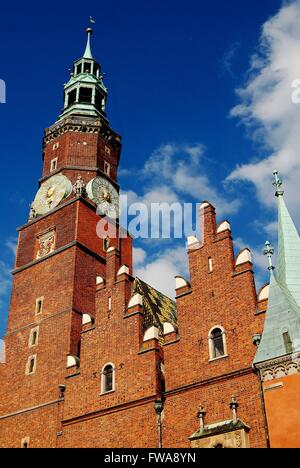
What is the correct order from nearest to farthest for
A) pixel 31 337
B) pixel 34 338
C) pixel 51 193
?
1. pixel 34 338
2. pixel 31 337
3. pixel 51 193

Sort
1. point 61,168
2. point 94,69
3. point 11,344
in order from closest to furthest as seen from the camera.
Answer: point 11,344, point 61,168, point 94,69

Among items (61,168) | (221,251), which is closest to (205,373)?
(221,251)

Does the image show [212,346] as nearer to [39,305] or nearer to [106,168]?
[39,305]

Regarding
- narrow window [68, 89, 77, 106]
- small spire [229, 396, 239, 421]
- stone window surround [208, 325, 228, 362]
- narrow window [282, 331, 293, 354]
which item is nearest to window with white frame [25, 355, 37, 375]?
stone window surround [208, 325, 228, 362]

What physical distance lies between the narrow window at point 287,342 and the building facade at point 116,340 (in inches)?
18.9

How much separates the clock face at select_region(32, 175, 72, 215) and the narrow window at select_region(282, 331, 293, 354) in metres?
16.4

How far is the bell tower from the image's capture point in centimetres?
2591

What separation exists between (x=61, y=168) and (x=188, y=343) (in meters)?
15.5

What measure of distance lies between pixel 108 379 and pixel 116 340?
1485 mm

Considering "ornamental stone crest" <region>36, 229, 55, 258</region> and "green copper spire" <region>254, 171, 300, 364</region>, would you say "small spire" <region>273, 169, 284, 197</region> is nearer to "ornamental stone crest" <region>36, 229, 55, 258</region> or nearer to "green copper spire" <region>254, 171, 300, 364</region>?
"green copper spire" <region>254, 171, 300, 364</region>

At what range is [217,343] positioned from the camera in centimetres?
2108

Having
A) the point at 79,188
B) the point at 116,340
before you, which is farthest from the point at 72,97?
the point at 116,340

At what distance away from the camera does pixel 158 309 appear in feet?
96.9
